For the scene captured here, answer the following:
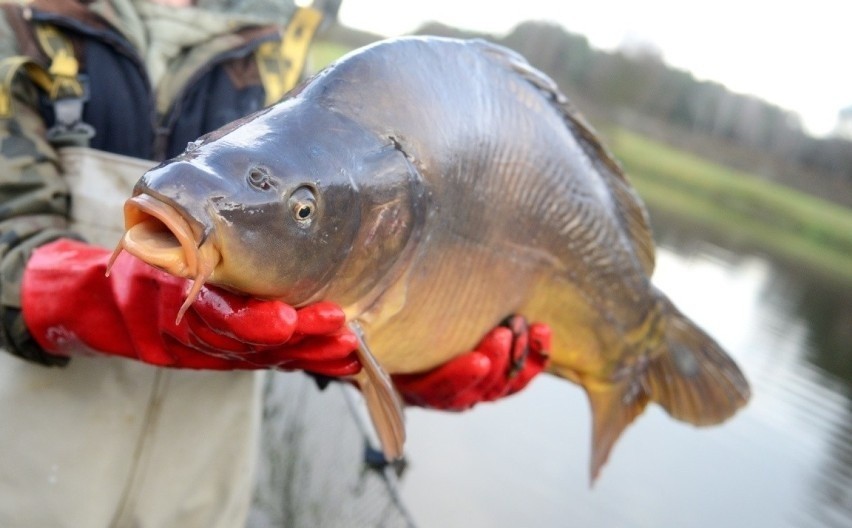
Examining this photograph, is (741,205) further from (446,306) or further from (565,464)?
(446,306)

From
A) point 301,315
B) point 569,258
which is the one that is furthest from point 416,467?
point 301,315

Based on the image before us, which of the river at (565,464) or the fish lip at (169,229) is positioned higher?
the fish lip at (169,229)

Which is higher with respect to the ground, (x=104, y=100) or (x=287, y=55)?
(x=287, y=55)

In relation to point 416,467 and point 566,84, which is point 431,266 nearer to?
point 416,467

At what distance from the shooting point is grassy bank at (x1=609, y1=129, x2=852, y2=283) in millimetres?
18797

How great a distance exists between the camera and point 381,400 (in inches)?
49.3

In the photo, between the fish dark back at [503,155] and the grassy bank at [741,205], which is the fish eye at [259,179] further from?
the grassy bank at [741,205]

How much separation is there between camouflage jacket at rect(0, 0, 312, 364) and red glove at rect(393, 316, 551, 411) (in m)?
0.79

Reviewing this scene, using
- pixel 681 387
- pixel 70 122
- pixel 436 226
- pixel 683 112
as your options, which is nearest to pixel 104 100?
pixel 70 122

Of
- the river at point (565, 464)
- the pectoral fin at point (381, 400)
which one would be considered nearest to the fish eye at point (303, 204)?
the pectoral fin at point (381, 400)

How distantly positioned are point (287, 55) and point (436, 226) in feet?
2.50

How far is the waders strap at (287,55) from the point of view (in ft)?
6.07

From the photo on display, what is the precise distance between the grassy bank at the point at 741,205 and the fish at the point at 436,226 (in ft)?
54.6

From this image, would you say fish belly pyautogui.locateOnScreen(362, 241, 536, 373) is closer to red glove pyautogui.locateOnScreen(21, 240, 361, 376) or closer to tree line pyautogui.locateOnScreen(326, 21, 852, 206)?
red glove pyautogui.locateOnScreen(21, 240, 361, 376)
